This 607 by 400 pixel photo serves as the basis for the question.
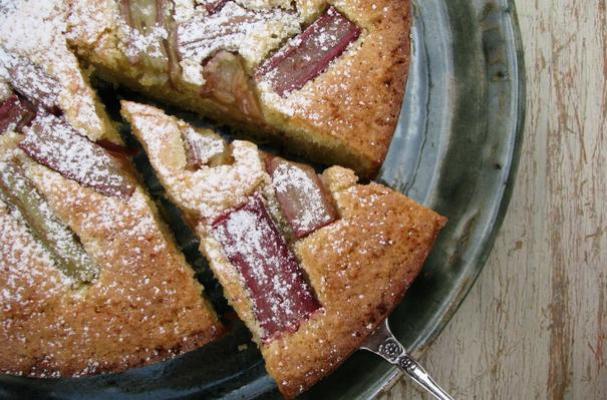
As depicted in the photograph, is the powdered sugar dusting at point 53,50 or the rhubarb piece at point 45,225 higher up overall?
the powdered sugar dusting at point 53,50

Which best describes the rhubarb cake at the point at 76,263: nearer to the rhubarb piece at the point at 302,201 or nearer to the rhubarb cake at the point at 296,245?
the rhubarb cake at the point at 296,245

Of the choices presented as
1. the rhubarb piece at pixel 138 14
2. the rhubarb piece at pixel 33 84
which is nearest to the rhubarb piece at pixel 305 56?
the rhubarb piece at pixel 138 14

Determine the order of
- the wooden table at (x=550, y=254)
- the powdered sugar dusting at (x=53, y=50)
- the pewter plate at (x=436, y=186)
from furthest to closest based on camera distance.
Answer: the wooden table at (x=550, y=254), the pewter plate at (x=436, y=186), the powdered sugar dusting at (x=53, y=50)

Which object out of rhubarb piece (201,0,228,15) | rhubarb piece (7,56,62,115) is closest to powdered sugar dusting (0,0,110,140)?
rhubarb piece (7,56,62,115)

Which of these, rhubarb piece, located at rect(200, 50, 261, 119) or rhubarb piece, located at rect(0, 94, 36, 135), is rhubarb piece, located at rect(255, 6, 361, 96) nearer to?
rhubarb piece, located at rect(200, 50, 261, 119)

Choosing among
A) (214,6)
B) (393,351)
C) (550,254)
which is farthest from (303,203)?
(550,254)

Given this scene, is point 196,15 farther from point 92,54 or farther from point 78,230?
point 78,230
